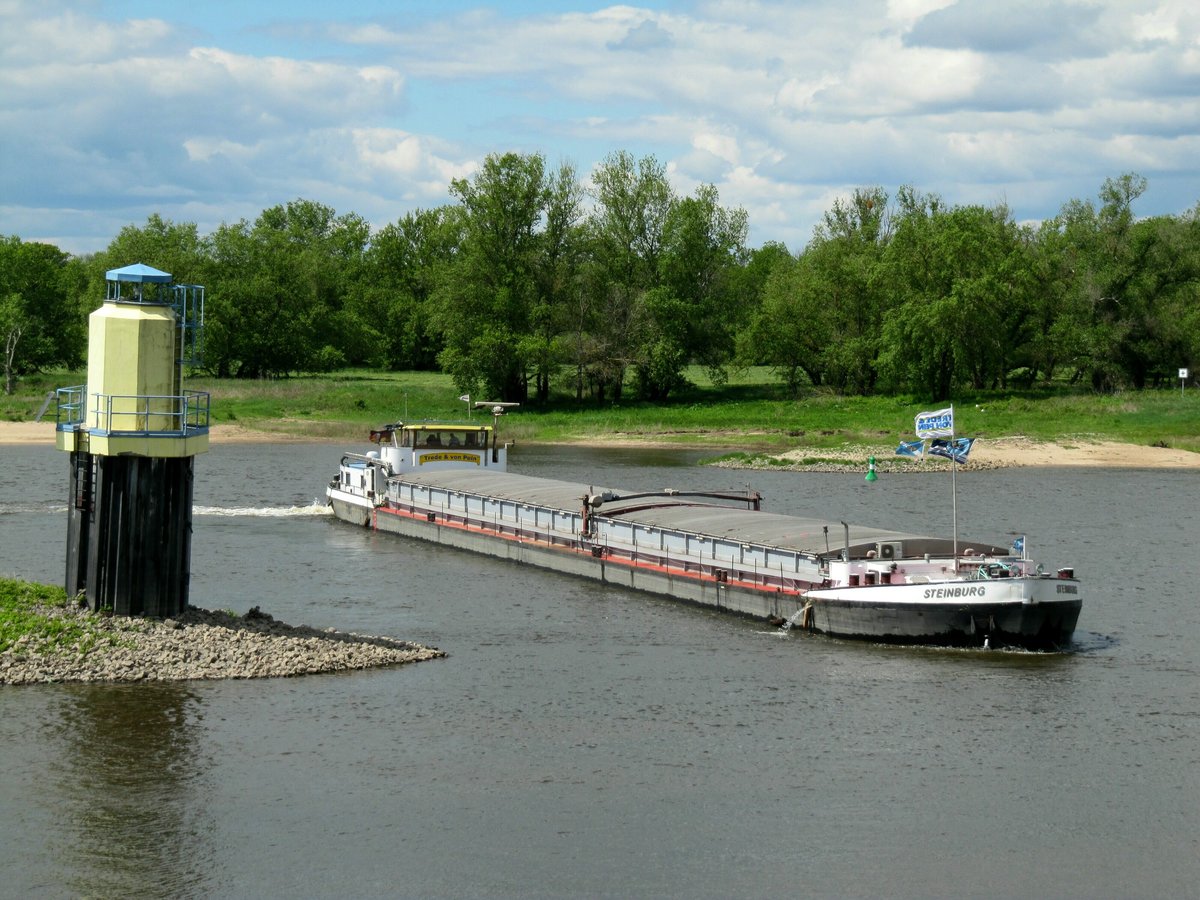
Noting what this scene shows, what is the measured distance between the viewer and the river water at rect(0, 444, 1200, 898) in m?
18.8

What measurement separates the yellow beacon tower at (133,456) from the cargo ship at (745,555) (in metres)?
13.9

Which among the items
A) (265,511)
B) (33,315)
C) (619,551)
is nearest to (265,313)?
(33,315)

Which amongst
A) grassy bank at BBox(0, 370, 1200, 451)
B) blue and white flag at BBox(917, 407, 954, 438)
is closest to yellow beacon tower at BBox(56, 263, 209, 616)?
blue and white flag at BBox(917, 407, 954, 438)

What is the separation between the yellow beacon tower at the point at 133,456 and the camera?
1042 inches

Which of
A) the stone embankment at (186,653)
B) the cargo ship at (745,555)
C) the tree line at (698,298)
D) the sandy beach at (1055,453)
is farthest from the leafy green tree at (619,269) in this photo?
the stone embankment at (186,653)

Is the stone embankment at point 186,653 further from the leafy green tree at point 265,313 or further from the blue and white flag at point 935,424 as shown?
the leafy green tree at point 265,313

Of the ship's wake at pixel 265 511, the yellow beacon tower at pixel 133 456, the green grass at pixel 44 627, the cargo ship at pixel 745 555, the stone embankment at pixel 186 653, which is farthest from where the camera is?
the ship's wake at pixel 265 511

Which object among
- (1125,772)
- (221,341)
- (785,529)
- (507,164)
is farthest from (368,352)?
(1125,772)

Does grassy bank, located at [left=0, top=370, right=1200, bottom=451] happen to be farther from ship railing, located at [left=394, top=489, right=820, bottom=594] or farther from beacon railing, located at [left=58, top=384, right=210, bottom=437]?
beacon railing, located at [left=58, top=384, right=210, bottom=437]

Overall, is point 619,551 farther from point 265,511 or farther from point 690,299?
point 690,299

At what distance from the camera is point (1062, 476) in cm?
6944

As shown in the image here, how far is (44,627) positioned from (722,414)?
72.4 m

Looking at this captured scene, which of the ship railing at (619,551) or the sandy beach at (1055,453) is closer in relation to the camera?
the ship railing at (619,551)

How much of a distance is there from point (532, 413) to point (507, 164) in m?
17.3
